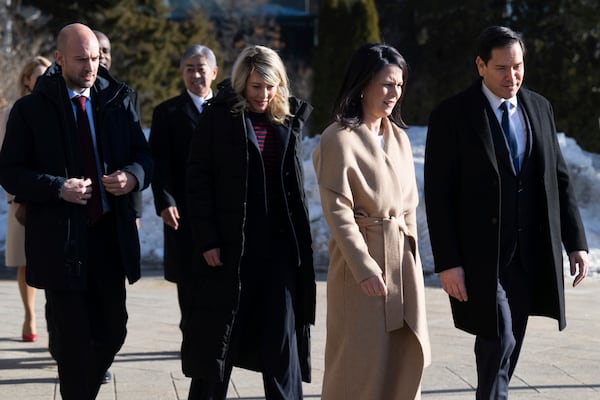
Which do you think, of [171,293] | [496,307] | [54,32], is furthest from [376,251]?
[54,32]

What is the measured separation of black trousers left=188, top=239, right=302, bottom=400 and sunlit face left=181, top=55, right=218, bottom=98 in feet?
6.85

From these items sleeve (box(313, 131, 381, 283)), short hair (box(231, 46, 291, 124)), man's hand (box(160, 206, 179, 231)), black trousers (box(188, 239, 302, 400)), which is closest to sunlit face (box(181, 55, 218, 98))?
man's hand (box(160, 206, 179, 231))

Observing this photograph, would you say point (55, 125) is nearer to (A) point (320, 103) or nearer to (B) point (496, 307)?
(B) point (496, 307)

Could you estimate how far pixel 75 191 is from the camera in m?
5.26

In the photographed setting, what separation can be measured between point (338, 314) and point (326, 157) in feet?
2.18

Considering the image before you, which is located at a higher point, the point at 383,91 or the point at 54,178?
the point at 383,91

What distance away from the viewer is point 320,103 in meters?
23.9

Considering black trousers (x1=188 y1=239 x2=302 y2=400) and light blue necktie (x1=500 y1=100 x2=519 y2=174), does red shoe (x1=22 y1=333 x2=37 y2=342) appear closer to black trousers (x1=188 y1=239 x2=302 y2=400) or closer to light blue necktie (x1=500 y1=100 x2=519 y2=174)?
black trousers (x1=188 y1=239 x2=302 y2=400)

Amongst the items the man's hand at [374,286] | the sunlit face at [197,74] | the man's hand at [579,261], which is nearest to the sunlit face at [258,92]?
the man's hand at [374,286]

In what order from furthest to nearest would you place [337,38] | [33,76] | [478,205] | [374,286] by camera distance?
[337,38] → [33,76] → [478,205] → [374,286]

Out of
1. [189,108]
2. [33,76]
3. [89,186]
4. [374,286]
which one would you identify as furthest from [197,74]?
[374,286]

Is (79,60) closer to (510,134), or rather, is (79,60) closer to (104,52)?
(104,52)

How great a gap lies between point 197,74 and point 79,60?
1777 millimetres

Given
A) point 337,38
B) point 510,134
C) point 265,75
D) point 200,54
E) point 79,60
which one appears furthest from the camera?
point 337,38
